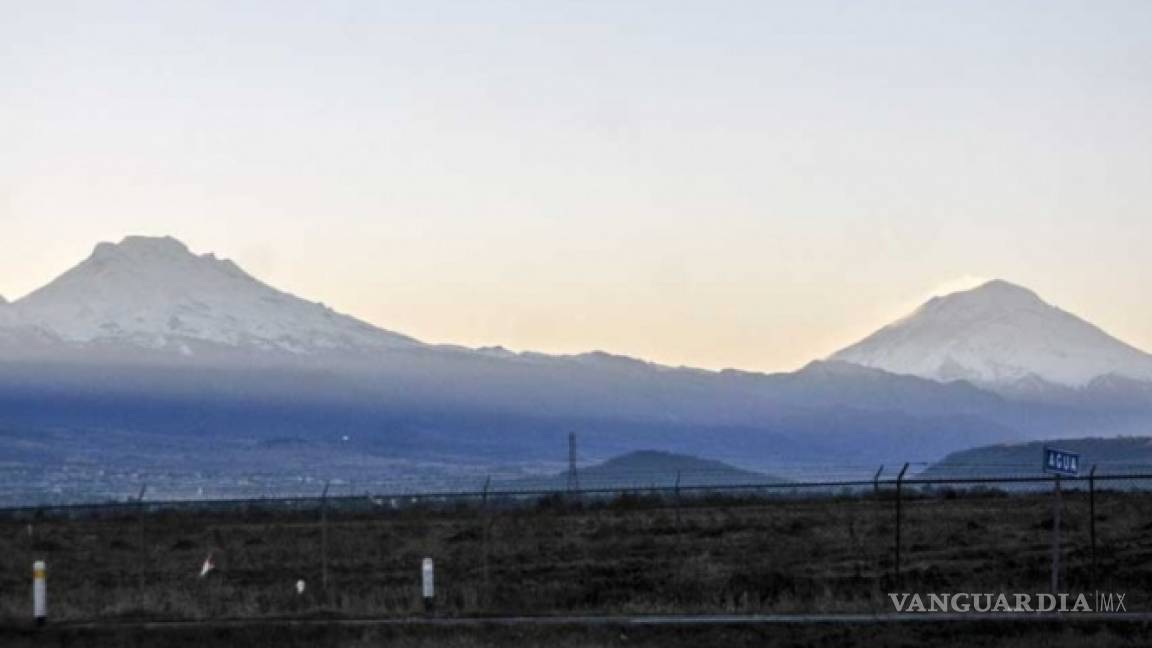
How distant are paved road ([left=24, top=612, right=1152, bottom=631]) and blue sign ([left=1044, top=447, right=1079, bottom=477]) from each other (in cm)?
236

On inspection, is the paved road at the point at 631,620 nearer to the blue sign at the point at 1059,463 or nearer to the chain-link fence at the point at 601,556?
the chain-link fence at the point at 601,556

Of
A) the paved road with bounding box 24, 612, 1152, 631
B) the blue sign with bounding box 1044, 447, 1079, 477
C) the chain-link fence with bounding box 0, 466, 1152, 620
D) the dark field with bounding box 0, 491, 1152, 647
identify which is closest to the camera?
the paved road with bounding box 24, 612, 1152, 631

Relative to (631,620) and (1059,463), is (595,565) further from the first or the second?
(1059,463)

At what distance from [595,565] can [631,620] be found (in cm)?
1330

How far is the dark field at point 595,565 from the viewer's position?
33.8m

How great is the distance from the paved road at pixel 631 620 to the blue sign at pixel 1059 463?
2360 millimetres

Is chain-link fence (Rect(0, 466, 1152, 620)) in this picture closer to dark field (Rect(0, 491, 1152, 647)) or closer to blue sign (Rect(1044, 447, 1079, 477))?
dark field (Rect(0, 491, 1152, 647))

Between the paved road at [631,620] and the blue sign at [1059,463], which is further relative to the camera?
the blue sign at [1059,463]

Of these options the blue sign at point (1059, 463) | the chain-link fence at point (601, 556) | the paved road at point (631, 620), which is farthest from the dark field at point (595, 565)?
the blue sign at point (1059, 463)

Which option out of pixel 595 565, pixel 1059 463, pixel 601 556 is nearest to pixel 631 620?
pixel 1059 463

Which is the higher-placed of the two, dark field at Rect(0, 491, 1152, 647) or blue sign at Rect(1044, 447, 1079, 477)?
blue sign at Rect(1044, 447, 1079, 477)

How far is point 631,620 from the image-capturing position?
34.1 meters

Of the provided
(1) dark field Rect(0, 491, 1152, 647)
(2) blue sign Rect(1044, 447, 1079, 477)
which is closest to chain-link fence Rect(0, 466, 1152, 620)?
(1) dark field Rect(0, 491, 1152, 647)

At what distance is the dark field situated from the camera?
111ft
